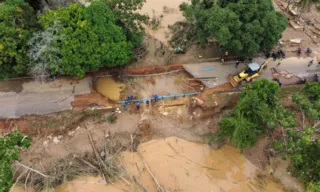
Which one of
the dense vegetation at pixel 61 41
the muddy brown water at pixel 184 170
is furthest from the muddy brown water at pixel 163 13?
the muddy brown water at pixel 184 170

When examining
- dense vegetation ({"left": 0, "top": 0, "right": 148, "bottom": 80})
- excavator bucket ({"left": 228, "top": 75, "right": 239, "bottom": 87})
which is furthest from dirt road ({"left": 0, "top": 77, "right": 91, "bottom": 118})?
excavator bucket ({"left": 228, "top": 75, "right": 239, "bottom": 87})

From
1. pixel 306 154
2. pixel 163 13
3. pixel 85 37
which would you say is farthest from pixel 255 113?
pixel 163 13

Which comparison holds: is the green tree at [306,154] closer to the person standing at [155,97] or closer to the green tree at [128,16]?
the person standing at [155,97]

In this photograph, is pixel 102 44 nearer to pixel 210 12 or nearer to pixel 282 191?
pixel 210 12

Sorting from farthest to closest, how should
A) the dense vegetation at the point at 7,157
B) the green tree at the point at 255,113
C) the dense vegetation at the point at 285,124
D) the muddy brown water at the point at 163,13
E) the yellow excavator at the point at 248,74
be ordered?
1. the muddy brown water at the point at 163,13
2. the yellow excavator at the point at 248,74
3. the green tree at the point at 255,113
4. the dense vegetation at the point at 285,124
5. the dense vegetation at the point at 7,157

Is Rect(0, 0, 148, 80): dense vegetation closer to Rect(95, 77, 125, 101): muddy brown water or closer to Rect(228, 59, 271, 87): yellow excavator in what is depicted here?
Rect(95, 77, 125, 101): muddy brown water

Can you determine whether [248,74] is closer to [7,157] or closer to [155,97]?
[155,97]
